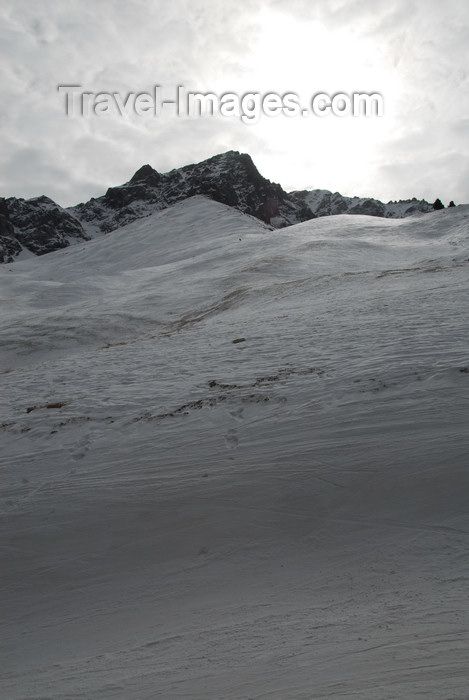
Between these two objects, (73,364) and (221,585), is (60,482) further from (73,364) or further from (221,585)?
(73,364)

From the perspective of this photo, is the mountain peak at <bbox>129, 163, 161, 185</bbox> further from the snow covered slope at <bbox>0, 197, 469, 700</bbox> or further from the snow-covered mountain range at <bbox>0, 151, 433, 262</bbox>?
the snow covered slope at <bbox>0, 197, 469, 700</bbox>

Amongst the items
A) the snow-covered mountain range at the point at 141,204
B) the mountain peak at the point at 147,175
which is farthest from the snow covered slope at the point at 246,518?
the mountain peak at the point at 147,175

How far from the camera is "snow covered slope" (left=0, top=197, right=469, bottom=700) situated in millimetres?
2561

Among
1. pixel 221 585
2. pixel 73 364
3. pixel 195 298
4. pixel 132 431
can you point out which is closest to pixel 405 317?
pixel 132 431

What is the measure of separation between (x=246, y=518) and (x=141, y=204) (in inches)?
4458

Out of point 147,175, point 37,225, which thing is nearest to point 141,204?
point 147,175

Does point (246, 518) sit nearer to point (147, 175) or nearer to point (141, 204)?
point (141, 204)

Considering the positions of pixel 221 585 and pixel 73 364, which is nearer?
→ pixel 221 585

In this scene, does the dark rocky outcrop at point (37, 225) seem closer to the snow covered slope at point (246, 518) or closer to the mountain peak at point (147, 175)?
the mountain peak at point (147, 175)

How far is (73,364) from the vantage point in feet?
34.1

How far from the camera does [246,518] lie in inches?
159

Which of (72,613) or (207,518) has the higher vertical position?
(207,518)

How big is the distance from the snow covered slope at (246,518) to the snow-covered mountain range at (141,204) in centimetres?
9047

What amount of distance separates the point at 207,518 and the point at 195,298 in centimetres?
1643
